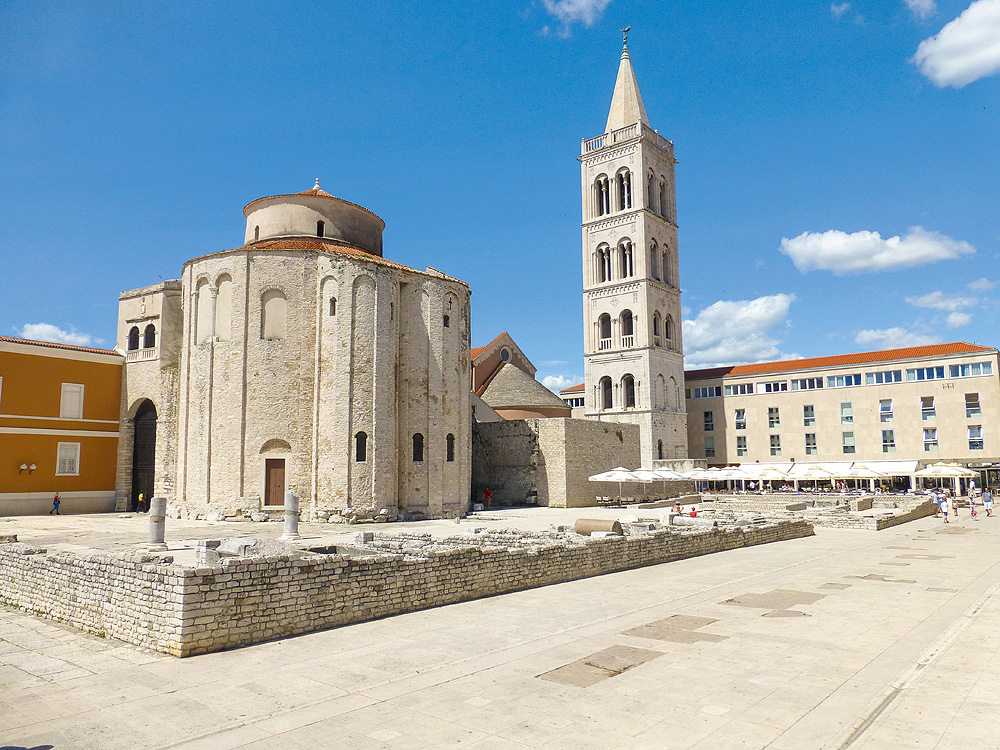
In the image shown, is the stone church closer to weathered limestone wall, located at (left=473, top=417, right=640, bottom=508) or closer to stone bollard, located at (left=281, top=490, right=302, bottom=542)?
weathered limestone wall, located at (left=473, top=417, right=640, bottom=508)

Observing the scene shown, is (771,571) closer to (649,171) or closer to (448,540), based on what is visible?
(448,540)

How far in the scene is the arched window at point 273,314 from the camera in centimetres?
3123

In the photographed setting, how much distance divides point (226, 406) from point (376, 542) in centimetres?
1671

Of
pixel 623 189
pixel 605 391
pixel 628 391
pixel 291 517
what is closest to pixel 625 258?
pixel 623 189

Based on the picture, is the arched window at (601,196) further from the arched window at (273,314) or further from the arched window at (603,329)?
the arched window at (273,314)

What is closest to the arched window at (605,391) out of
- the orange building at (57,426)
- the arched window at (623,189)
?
the arched window at (623,189)

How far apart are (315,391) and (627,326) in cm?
3679

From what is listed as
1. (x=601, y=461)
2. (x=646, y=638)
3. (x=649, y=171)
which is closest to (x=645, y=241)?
(x=649, y=171)

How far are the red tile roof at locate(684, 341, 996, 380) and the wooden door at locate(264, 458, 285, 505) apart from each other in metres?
49.9

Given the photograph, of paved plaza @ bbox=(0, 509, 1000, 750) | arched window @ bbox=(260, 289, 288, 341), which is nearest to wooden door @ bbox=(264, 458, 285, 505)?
arched window @ bbox=(260, 289, 288, 341)

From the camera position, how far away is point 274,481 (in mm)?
30297

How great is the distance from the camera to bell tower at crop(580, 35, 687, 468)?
5928 cm

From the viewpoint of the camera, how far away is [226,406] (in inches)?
1202

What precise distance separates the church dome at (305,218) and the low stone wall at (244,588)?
82.3ft
